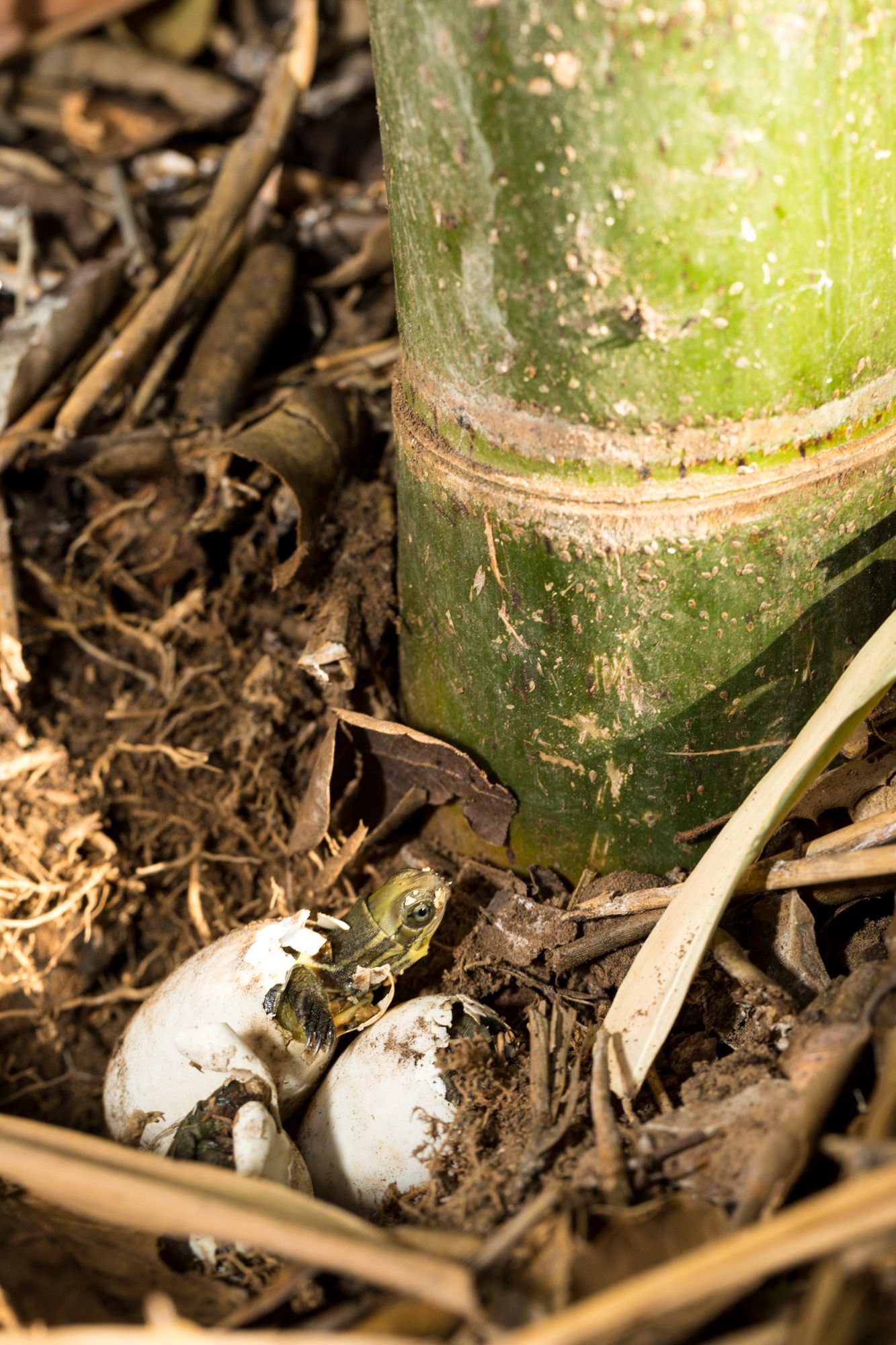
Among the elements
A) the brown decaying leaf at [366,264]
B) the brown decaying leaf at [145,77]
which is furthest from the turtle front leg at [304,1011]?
the brown decaying leaf at [145,77]

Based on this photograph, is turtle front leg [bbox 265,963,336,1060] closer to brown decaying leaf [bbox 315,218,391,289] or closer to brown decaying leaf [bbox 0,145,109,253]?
brown decaying leaf [bbox 315,218,391,289]

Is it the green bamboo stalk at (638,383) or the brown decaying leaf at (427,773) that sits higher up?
the green bamboo stalk at (638,383)

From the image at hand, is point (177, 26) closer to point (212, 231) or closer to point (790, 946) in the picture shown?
point (212, 231)

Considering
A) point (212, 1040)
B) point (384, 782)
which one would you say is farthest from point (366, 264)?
point (212, 1040)

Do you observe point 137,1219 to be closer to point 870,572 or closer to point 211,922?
point 211,922

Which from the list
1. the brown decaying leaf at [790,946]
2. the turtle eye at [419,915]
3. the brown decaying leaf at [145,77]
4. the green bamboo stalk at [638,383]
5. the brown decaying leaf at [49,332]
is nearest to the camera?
the green bamboo stalk at [638,383]

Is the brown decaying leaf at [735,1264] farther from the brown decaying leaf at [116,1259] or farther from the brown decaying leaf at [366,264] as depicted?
the brown decaying leaf at [366,264]

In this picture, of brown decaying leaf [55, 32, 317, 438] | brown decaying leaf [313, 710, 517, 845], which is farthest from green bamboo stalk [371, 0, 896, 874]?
brown decaying leaf [55, 32, 317, 438]
